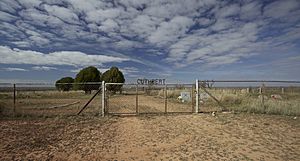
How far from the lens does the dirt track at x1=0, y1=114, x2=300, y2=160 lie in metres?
6.66

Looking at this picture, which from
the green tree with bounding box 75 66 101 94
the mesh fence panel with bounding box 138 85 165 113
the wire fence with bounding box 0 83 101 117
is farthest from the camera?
the green tree with bounding box 75 66 101 94

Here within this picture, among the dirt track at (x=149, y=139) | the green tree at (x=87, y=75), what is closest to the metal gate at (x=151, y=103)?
the dirt track at (x=149, y=139)

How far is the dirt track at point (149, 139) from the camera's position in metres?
6.66

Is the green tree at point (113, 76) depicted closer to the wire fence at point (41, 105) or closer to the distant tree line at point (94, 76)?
the distant tree line at point (94, 76)

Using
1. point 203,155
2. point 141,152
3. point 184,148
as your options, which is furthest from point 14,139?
point 203,155

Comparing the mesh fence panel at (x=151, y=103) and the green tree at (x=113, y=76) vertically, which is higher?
the green tree at (x=113, y=76)

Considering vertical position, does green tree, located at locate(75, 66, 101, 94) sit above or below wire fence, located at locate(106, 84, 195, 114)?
above

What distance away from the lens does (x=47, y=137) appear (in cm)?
838

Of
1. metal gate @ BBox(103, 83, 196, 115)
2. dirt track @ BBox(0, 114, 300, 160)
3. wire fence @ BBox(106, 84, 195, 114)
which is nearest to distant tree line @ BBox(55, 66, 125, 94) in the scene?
metal gate @ BBox(103, 83, 196, 115)

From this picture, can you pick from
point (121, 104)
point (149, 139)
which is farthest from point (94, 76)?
point (149, 139)

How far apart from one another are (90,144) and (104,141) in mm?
541

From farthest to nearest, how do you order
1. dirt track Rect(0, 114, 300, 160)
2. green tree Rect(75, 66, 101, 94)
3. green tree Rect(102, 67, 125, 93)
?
green tree Rect(75, 66, 101, 94) < green tree Rect(102, 67, 125, 93) < dirt track Rect(0, 114, 300, 160)

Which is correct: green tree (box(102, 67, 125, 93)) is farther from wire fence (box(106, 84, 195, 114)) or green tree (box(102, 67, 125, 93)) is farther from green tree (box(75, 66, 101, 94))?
wire fence (box(106, 84, 195, 114))

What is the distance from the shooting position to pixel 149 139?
8391 millimetres
